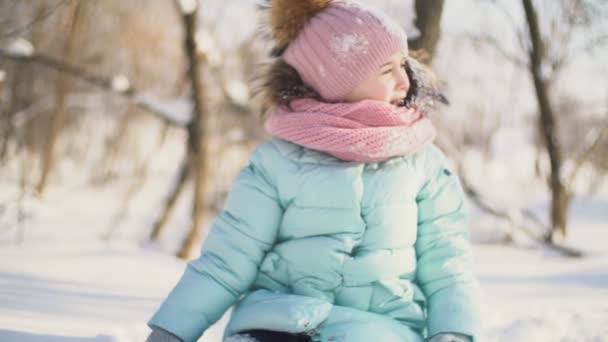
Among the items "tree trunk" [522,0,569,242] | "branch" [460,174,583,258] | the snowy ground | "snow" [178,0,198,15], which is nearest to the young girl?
the snowy ground

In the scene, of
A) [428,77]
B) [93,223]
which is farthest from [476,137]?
[428,77]

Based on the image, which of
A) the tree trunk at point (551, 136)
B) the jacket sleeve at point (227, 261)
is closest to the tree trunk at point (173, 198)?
the tree trunk at point (551, 136)

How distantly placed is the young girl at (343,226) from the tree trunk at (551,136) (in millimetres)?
3581

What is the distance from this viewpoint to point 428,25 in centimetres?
244

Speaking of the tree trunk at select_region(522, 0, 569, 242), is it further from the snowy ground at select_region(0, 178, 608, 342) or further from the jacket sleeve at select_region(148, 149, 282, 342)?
the jacket sleeve at select_region(148, 149, 282, 342)

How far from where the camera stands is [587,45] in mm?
5918

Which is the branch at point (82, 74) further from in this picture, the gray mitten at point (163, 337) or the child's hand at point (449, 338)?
the child's hand at point (449, 338)

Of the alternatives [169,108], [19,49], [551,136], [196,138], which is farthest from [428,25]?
[19,49]

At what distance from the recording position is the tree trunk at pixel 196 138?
450 centimetres

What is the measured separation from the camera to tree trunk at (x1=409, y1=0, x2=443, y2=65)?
2430 mm

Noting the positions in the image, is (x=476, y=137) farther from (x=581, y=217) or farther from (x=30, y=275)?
(x=30, y=275)

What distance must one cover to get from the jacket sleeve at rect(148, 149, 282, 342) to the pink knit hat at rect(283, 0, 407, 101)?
0.35 metres

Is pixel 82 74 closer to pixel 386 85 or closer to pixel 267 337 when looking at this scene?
pixel 386 85

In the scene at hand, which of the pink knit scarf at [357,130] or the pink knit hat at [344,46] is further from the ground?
the pink knit hat at [344,46]
